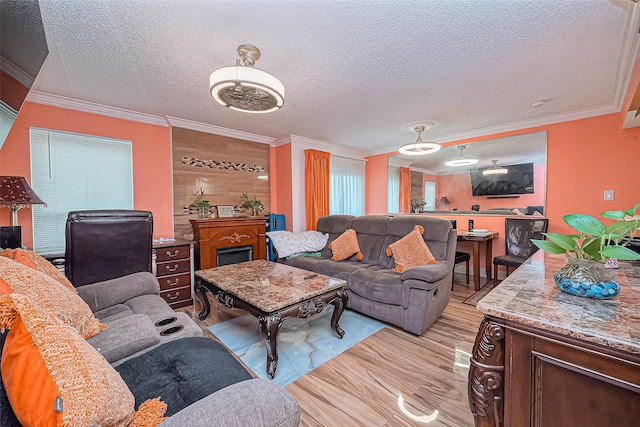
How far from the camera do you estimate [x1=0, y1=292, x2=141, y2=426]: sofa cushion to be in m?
0.57

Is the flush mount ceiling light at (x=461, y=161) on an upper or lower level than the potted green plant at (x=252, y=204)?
upper

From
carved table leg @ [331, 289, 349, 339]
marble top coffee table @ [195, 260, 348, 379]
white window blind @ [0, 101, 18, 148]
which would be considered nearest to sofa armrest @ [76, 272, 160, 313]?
marble top coffee table @ [195, 260, 348, 379]

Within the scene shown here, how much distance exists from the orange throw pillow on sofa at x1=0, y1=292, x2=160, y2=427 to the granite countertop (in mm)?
1158

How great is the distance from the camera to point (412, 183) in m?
5.25

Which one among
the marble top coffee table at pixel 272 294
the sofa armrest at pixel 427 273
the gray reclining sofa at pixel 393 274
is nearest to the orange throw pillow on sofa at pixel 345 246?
the gray reclining sofa at pixel 393 274

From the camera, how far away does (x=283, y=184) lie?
4727 mm

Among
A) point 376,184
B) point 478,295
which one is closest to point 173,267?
point 478,295

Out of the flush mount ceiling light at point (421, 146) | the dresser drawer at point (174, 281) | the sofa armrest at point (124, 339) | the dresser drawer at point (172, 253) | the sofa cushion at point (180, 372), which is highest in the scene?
the flush mount ceiling light at point (421, 146)

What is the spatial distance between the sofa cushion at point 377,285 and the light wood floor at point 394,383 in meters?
0.31

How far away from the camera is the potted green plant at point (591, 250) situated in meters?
0.92

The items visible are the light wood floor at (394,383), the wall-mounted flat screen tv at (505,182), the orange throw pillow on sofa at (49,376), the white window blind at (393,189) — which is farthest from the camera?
the white window blind at (393,189)

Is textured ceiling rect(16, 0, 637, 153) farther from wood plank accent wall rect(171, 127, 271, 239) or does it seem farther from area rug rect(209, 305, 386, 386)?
area rug rect(209, 305, 386, 386)

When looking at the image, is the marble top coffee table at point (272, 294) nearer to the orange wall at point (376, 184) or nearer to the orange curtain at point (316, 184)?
the orange curtain at point (316, 184)

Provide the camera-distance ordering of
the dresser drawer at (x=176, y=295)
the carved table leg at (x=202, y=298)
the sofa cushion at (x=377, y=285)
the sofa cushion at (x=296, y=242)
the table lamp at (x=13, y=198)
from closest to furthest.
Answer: the table lamp at (x=13, y=198) → the sofa cushion at (x=377, y=285) → the carved table leg at (x=202, y=298) → the dresser drawer at (x=176, y=295) → the sofa cushion at (x=296, y=242)
